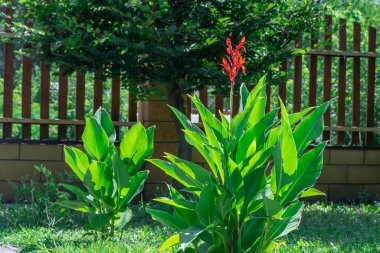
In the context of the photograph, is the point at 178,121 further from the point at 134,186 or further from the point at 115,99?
the point at 134,186

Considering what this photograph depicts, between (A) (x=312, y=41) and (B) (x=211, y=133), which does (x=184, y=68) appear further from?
(B) (x=211, y=133)

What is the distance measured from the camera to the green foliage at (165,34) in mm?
6852

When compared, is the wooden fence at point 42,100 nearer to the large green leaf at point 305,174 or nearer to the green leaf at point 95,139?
the green leaf at point 95,139

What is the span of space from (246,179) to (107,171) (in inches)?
58.1

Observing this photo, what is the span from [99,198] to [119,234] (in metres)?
0.52

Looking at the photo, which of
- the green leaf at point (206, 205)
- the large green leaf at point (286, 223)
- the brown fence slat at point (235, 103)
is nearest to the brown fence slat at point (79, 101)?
the brown fence slat at point (235, 103)

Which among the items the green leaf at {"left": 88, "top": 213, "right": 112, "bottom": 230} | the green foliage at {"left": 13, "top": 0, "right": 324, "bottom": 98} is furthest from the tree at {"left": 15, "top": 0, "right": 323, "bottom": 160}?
the green leaf at {"left": 88, "top": 213, "right": 112, "bottom": 230}

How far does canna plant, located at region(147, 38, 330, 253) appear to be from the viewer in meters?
4.07

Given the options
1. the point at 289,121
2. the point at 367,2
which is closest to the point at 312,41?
the point at 289,121

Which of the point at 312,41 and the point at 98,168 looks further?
the point at 312,41

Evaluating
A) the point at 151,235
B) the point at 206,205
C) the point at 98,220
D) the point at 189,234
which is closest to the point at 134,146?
the point at 98,220

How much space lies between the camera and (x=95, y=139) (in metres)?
5.37

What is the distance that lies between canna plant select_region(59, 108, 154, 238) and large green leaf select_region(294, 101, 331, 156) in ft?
4.58

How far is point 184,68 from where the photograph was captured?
7.11 metres
